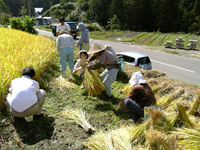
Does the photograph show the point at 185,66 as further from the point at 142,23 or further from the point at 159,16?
the point at 142,23

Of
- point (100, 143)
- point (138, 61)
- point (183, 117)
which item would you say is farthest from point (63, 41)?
point (138, 61)

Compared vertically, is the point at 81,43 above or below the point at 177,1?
below

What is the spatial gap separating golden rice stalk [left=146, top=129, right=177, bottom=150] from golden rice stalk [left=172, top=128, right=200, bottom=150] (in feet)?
1.04

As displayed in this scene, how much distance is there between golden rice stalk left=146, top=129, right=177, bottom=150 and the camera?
6.73 ft

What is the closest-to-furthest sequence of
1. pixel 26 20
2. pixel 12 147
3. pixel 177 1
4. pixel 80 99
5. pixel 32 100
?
1. pixel 12 147
2. pixel 32 100
3. pixel 80 99
4. pixel 26 20
5. pixel 177 1

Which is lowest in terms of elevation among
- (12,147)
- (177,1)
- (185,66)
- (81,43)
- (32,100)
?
(185,66)

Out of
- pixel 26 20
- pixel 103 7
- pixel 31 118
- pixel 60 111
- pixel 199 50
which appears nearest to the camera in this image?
pixel 31 118

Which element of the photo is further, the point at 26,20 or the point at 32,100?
the point at 26,20

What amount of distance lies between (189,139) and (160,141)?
51cm

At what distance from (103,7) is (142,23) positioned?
1277 cm

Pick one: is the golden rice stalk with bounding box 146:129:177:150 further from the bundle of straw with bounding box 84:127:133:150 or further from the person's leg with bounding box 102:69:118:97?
the person's leg with bounding box 102:69:118:97

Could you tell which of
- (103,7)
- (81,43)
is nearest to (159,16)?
(103,7)

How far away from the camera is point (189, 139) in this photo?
2330 mm

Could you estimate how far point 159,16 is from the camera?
37.9 meters
